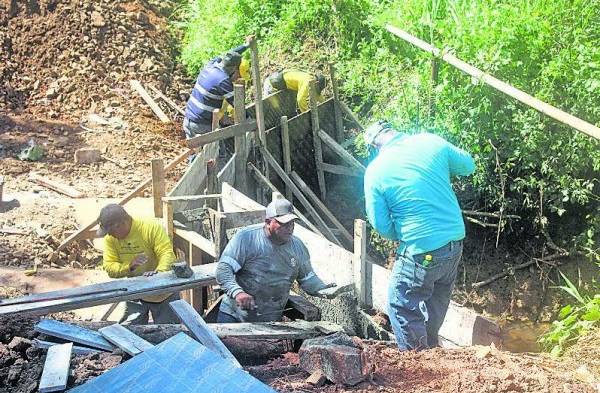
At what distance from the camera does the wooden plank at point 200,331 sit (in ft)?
15.5

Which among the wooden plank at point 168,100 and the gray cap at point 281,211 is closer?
the gray cap at point 281,211

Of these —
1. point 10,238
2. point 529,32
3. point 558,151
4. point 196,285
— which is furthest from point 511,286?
point 10,238

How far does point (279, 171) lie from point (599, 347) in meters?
5.36

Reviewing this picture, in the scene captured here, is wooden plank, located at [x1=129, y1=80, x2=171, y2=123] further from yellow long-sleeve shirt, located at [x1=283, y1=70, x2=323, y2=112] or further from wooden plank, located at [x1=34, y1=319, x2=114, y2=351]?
wooden plank, located at [x1=34, y1=319, x2=114, y2=351]

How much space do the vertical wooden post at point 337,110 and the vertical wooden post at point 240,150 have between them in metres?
2.02

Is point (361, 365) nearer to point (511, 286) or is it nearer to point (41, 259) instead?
point (511, 286)

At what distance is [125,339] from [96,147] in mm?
8886

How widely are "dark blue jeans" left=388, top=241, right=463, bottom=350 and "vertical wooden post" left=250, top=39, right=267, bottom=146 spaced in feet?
15.0

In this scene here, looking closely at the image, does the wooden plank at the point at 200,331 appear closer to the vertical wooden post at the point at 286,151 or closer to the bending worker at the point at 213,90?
the vertical wooden post at the point at 286,151

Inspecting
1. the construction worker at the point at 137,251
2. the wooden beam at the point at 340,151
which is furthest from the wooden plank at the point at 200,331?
the wooden beam at the point at 340,151

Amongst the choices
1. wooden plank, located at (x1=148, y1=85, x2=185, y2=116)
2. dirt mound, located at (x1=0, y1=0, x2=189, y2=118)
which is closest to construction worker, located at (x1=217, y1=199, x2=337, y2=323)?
wooden plank, located at (x1=148, y1=85, x2=185, y2=116)

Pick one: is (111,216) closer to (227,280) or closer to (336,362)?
(227,280)

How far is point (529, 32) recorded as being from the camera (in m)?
7.86

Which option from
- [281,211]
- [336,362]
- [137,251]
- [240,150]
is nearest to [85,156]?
[240,150]
